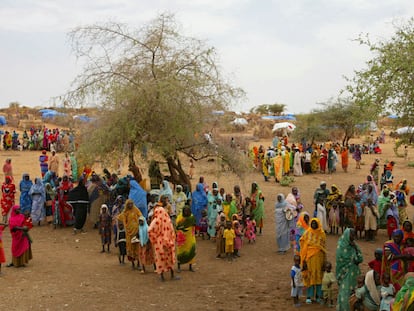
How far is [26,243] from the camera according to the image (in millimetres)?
9844

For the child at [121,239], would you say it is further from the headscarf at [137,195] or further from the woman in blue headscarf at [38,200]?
the woman in blue headscarf at [38,200]

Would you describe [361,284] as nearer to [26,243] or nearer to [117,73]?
[26,243]

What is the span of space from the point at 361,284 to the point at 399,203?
6.64 m

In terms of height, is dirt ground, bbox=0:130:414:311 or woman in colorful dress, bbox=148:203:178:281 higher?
woman in colorful dress, bbox=148:203:178:281

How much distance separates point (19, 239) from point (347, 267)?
244 inches

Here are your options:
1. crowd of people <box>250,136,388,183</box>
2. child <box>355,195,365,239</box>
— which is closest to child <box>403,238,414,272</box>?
child <box>355,195,365,239</box>

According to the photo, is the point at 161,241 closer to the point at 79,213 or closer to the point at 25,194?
the point at 79,213

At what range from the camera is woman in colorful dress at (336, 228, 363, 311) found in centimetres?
723

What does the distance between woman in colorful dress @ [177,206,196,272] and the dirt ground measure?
35cm

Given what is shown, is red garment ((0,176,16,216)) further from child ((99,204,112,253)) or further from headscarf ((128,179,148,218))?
child ((99,204,112,253))

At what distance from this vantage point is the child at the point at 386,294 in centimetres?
618

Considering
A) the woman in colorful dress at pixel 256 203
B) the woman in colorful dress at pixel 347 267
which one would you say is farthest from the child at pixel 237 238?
the woman in colorful dress at pixel 347 267

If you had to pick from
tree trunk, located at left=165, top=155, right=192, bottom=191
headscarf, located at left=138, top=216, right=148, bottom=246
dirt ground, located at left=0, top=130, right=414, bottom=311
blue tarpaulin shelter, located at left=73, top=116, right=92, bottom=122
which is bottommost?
dirt ground, located at left=0, top=130, right=414, bottom=311

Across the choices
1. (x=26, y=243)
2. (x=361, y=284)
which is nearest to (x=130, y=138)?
(x=26, y=243)
